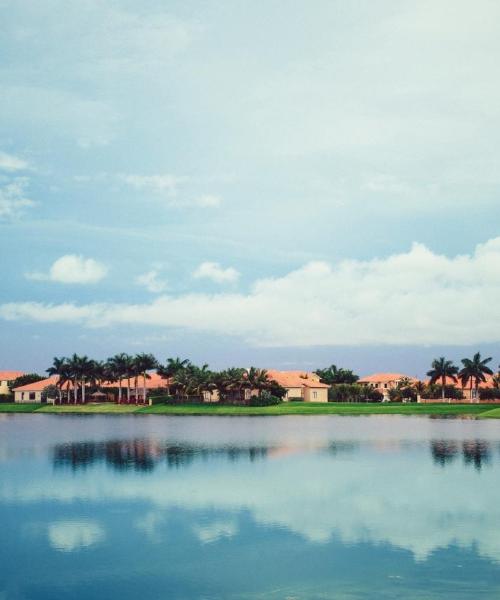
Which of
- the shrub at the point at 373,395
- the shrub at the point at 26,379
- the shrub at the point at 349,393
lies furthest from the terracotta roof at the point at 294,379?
the shrub at the point at 26,379

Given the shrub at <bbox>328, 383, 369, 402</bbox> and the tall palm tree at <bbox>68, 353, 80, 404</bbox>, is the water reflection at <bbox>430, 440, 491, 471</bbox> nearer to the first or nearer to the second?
the shrub at <bbox>328, 383, 369, 402</bbox>

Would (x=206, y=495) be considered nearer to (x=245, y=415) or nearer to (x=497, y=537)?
(x=497, y=537)

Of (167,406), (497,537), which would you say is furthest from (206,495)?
(167,406)

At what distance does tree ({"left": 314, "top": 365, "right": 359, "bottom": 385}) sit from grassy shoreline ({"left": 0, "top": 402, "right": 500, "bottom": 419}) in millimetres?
52691

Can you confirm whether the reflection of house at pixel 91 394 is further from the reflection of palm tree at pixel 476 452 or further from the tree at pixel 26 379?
the reflection of palm tree at pixel 476 452

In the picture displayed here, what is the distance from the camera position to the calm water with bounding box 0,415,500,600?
70.1 ft

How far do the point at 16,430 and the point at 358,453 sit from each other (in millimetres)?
47810

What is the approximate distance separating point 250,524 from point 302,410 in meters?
95.6

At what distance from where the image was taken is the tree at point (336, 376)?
187m

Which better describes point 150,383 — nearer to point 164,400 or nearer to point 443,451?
point 164,400

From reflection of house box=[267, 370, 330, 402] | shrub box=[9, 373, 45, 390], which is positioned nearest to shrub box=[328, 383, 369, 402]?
reflection of house box=[267, 370, 330, 402]

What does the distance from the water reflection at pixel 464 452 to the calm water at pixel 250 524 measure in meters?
0.16

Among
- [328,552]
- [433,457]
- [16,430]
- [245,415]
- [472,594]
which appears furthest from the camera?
[245,415]

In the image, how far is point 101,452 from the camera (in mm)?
56500
